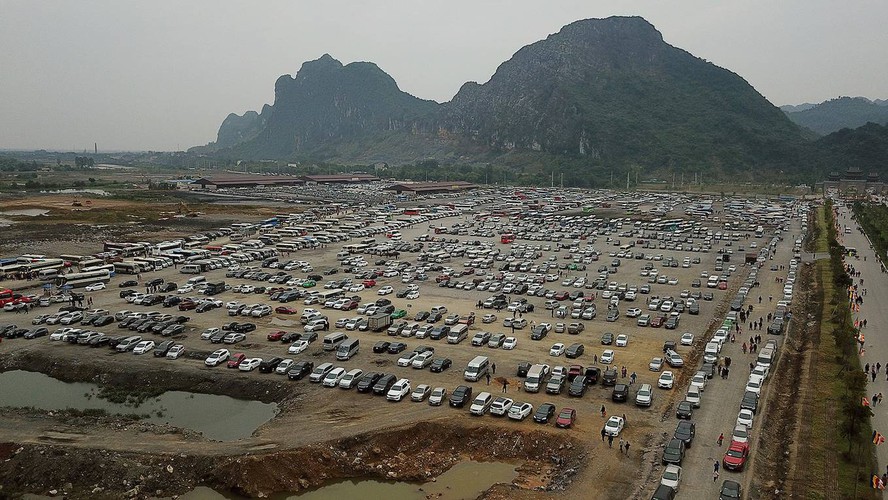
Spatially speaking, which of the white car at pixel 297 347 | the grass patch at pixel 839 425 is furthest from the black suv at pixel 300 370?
the grass patch at pixel 839 425

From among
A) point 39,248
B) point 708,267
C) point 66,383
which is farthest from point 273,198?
point 66,383

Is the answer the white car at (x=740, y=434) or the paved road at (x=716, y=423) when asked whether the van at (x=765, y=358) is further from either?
the white car at (x=740, y=434)

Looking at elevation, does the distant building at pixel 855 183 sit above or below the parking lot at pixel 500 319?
above

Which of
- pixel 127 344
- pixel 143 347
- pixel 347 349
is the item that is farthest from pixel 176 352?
pixel 347 349

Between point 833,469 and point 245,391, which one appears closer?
point 833,469

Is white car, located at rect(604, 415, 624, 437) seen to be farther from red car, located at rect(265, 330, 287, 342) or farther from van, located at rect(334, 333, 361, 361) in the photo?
red car, located at rect(265, 330, 287, 342)

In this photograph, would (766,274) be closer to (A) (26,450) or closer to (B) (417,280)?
(B) (417,280)

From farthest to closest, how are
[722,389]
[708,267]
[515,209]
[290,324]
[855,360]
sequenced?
[515,209], [708,267], [290,324], [855,360], [722,389]

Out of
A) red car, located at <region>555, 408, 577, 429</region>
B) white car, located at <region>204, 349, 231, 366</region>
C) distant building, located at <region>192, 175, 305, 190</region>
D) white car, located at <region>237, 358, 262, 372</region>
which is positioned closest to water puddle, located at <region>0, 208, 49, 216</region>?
distant building, located at <region>192, 175, 305, 190</region>
